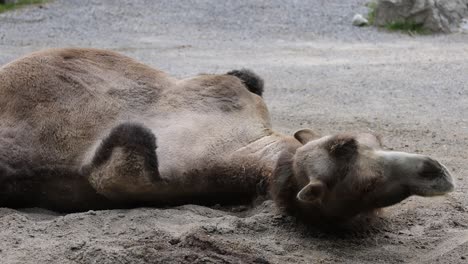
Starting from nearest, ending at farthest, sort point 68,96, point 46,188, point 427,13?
point 46,188 < point 68,96 < point 427,13

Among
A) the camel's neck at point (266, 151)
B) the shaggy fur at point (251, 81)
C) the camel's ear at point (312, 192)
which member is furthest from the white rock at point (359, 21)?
the camel's ear at point (312, 192)

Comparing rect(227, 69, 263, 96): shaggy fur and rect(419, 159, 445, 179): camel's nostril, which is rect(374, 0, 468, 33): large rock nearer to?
rect(227, 69, 263, 96): shaggy fur

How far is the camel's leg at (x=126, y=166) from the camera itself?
4.50 m

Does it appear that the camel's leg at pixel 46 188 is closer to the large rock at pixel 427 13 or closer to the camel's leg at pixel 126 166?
the camel's leg at pixel 126 166

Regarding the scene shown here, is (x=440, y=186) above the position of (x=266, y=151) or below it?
above

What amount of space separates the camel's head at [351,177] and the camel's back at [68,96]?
1.21 meters

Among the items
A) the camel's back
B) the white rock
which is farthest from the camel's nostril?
the white rock

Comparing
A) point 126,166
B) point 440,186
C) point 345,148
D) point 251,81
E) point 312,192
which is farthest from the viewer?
point 251,81

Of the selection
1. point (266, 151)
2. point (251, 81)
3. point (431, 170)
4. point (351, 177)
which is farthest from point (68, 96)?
point (431, 170)

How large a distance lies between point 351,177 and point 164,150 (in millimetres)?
1131

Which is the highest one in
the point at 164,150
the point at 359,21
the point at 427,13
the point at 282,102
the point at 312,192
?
the point at 312,192

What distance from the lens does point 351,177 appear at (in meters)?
4.11

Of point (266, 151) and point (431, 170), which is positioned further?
point (266, 151)

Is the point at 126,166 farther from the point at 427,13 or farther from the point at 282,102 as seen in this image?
the point at 427,13
